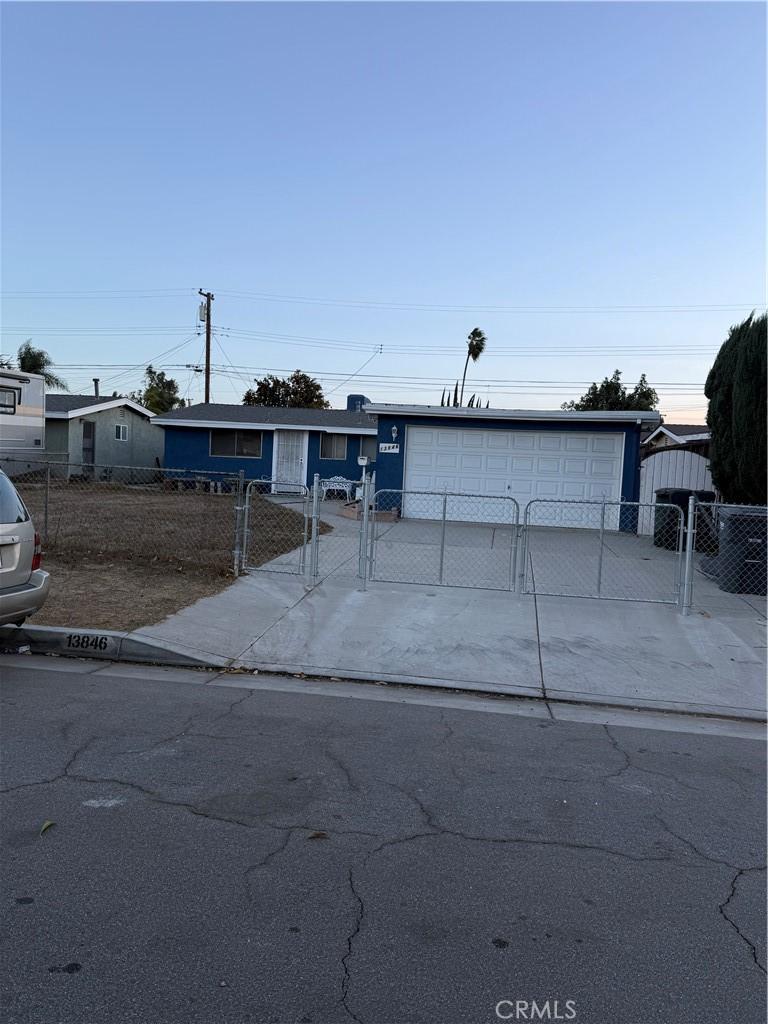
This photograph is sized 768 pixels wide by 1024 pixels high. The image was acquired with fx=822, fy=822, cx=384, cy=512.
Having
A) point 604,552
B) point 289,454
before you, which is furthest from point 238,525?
point 289,454

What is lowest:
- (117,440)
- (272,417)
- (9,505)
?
(9,505)

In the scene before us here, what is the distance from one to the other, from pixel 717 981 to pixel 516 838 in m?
1.30

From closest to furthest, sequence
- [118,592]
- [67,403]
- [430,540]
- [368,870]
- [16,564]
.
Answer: [368,870] → [16,564] → [118,592] → [430,540] → [67,403]

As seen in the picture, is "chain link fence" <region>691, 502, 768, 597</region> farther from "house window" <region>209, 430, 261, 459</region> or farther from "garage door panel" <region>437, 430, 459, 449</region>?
"house window" <region>209, 430, 261, 459</region>

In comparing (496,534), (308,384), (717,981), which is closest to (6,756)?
(717,981)

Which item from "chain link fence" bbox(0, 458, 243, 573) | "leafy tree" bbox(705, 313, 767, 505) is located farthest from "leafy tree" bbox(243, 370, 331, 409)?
"leafy tree" bbox(705, 313, 767, 505)

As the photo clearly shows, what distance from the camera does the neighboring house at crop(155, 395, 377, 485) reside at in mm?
28500

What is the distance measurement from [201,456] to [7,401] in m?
14.9

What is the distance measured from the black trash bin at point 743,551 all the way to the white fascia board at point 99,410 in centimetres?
2274

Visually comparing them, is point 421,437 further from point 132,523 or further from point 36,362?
point 36,362

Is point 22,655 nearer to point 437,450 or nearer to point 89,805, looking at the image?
point 89,805

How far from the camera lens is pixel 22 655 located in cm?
789

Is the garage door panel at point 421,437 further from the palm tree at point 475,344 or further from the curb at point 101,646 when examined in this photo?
the palm tree at point 475,344

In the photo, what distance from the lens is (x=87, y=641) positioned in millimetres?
7988
